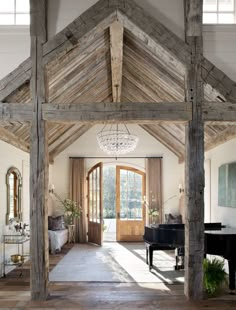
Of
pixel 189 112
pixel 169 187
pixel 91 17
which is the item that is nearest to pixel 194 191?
pixel 189 112

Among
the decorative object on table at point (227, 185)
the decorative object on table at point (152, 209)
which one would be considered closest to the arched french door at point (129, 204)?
the decorative object on table at point (152, 209)

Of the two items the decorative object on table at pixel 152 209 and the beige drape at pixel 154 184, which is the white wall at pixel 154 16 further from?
the decorative object on table at pixel 152 209

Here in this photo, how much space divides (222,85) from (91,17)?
2235 mm

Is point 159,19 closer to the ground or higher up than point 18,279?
higher up

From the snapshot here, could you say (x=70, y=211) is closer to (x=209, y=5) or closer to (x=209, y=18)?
(x=209, y=18)

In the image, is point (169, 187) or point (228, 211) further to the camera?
point (169, 187)

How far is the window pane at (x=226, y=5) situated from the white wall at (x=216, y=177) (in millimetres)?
2515

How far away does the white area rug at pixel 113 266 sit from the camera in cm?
768

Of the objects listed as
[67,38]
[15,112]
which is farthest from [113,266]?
[67,38]

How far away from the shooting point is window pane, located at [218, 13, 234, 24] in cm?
668

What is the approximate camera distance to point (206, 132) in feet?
29.5

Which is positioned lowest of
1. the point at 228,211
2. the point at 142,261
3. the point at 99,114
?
the point at 142,261

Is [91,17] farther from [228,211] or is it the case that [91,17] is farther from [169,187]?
[169,187]

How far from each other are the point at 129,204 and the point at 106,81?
16.3 feet
